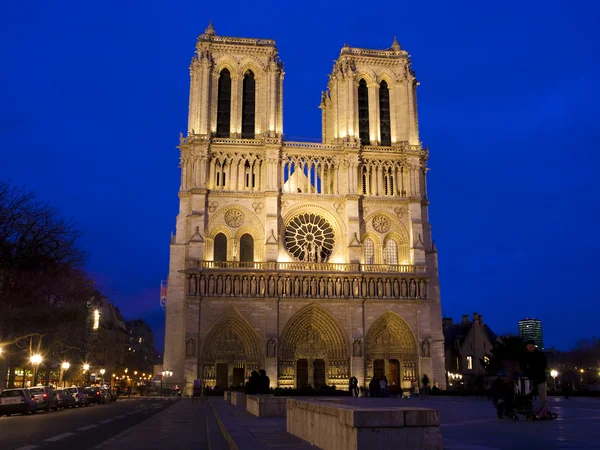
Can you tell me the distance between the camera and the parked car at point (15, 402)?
25141 millimetres

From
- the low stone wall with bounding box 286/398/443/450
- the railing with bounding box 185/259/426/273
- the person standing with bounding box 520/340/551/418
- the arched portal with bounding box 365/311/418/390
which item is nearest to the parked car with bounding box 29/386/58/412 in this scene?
the railing with bounding box 185/259/426/273

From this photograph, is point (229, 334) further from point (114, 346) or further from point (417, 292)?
point (114, 346)

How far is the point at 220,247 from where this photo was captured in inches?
2009

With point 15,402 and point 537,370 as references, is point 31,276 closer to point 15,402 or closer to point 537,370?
point 15,402

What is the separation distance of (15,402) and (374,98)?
38.9 m

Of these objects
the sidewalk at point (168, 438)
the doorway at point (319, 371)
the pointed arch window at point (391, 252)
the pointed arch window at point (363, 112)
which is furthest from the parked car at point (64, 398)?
the pointed arch window at point (363, 112)

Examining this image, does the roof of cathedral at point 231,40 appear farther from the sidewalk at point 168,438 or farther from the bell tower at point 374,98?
the sidewalk at point 168,438

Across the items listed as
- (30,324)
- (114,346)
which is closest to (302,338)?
(30,324)

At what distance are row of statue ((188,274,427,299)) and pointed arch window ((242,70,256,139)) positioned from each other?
1225 cm

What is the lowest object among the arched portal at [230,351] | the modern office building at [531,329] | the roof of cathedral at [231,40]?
the arched portal at [230,351]

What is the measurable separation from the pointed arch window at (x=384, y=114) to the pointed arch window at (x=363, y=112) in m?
1.17

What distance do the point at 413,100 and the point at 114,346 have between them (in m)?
53.0

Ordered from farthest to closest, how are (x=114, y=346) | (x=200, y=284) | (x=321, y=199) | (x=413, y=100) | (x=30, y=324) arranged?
(x=114, y=346) < (x=413, y=100) < (x=321, y=199) < (x=200, y=284) < (x=30, y=324)

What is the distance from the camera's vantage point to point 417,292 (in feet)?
166
